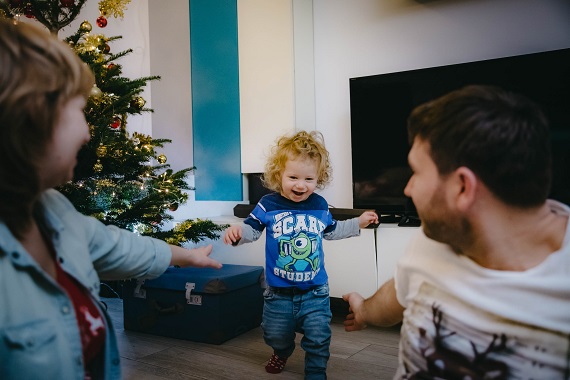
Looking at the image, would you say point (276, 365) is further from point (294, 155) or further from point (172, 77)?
point (172, 77)

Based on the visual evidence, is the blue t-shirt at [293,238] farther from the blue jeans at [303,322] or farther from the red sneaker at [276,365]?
the red sneaker at [276,365]

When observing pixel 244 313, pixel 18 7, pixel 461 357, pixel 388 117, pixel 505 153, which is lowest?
pixel 244 313

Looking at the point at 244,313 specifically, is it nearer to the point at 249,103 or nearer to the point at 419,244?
the point at 249,103

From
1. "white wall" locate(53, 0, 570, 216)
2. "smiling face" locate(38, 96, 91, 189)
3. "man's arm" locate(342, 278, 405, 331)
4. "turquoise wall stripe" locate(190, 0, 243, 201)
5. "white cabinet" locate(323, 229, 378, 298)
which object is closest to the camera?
"smiling face" locate(38, 96, 91, 189)

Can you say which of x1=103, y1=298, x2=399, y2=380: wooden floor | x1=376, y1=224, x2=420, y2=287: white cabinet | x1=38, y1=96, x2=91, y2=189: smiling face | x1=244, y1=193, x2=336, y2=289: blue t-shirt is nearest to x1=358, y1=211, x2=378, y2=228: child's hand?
x1=244, y1=193, x2=336, y2=289: blue t-shirt

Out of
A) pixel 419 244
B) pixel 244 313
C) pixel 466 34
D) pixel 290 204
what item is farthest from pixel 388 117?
pixel 419 244

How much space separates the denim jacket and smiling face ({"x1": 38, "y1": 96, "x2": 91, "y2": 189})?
0.31 ft

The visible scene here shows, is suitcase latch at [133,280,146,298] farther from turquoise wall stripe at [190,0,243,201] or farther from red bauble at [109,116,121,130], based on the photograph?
turquoise wall stripe at [190,0,243,201]

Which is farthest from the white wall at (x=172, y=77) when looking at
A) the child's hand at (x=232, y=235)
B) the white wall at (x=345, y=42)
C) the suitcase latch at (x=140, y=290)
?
the child's hand at (x=232, y=235)

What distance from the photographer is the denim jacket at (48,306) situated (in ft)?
2.33

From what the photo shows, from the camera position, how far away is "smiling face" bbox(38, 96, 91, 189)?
0.74 meters

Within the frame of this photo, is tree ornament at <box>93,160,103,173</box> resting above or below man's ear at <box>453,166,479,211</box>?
above

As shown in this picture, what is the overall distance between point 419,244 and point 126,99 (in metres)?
1.57

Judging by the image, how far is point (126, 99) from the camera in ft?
6.50
